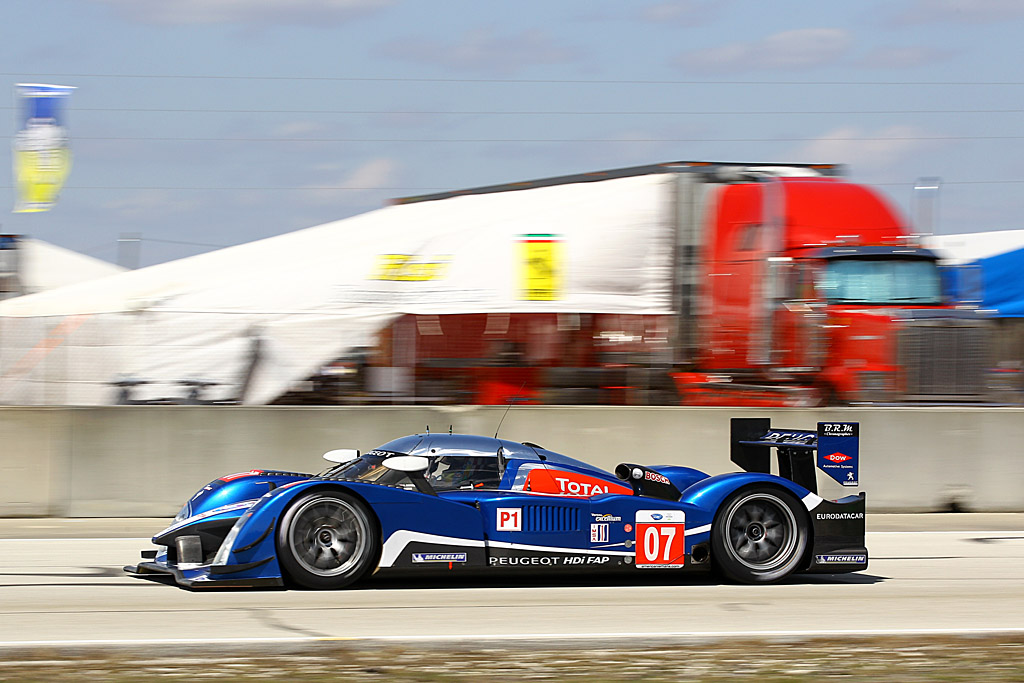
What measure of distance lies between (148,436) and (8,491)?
4.47 ft

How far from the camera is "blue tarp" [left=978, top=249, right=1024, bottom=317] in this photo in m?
18.9

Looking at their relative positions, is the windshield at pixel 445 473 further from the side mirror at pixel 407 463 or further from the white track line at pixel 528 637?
the white track line at pixel 528 637

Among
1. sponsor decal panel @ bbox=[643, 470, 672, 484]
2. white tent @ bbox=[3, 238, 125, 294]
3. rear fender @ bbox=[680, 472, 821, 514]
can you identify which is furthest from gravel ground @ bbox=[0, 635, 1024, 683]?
white tent @ bbox=[3, 238, 125, 294]

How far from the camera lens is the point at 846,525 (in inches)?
331

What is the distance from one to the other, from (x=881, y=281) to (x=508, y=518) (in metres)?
8.56

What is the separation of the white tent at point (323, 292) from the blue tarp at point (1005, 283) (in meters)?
6.87

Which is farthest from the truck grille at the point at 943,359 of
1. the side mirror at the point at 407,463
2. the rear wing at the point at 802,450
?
the side mirror at the point at 407,463

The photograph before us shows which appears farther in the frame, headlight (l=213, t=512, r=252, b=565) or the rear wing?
the rear wing

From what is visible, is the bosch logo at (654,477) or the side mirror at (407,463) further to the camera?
the bosch logo at (654,477)

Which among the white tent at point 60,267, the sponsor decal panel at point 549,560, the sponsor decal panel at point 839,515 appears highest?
the white tent at point 60,267

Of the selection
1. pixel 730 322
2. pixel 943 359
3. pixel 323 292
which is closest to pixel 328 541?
pixel 323 292

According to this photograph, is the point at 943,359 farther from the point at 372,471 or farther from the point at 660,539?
the point at 372,471

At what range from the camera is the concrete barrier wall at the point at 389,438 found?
38.3 ft

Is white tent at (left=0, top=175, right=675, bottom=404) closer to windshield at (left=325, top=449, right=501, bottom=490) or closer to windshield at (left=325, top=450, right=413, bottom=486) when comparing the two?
windshield at (left=325, top=450, right=413, bottom=486)
